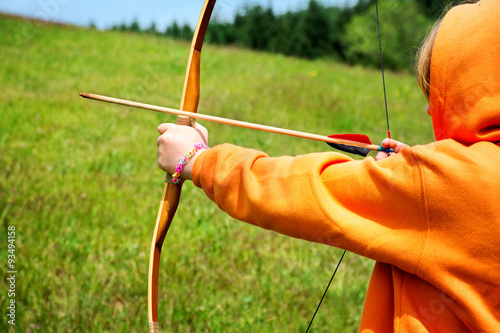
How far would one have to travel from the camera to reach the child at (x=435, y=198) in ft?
2.92

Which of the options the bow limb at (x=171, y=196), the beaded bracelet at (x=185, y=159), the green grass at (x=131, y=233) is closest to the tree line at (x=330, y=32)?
the green grass at (x=131, y=233)

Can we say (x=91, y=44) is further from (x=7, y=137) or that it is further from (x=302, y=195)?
(x=302, y=195)

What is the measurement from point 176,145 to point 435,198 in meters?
0.63

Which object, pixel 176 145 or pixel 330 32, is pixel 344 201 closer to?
pixel 176 145

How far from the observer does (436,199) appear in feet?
2.92

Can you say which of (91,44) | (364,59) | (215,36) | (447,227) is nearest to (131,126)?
(447,227)

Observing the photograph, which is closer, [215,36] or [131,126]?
[131,126]

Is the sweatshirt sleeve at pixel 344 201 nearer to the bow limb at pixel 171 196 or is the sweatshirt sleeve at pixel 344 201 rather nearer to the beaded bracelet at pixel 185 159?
the beaded bracelet at pixel 185 159

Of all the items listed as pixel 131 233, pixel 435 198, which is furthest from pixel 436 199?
pixel 131 233

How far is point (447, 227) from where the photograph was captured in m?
0.91

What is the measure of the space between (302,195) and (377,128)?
5038 mm

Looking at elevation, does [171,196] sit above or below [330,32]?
below

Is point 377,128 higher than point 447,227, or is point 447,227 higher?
point 447,227

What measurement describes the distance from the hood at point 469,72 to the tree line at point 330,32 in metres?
15.2
